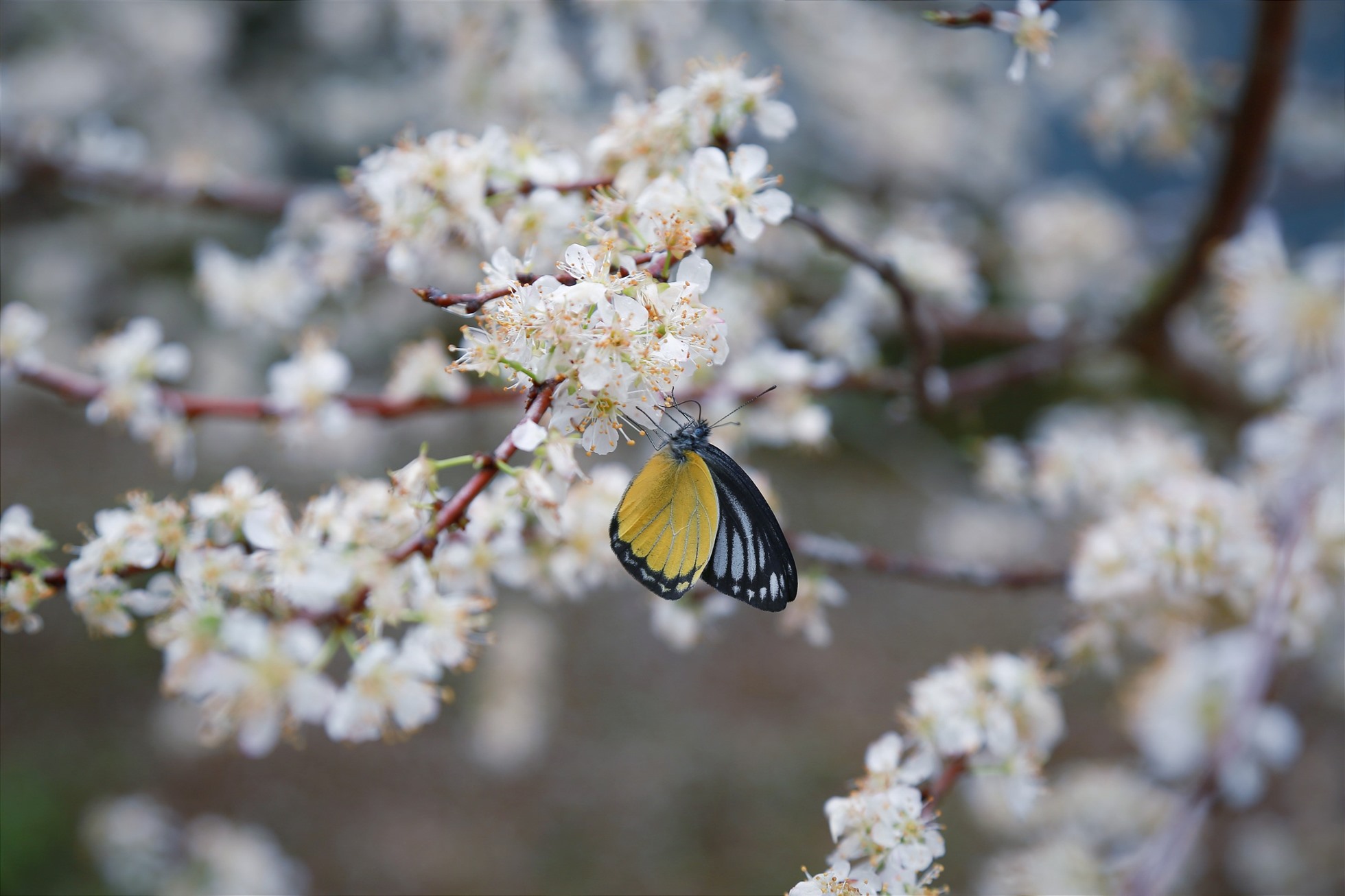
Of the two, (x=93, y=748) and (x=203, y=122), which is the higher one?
(x=203, y=122)

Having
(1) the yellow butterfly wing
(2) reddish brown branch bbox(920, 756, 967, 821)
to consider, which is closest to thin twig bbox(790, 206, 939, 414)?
(1) the yellow butterfly wing

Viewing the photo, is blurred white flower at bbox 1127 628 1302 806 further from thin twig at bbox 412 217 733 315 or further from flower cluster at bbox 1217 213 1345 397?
thin twig at bbox 412 217 733 315

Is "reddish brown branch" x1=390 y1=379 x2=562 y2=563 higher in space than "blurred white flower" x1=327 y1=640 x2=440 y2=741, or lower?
higher

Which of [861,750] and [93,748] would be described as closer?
[93,748]

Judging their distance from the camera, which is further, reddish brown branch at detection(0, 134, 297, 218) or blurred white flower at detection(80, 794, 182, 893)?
blurred white flower at detection(80, 794, 182, 893)

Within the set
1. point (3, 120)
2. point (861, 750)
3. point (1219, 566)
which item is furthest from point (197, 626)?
point (861, 750)

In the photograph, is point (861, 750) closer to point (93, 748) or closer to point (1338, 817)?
point (1338, 817)
